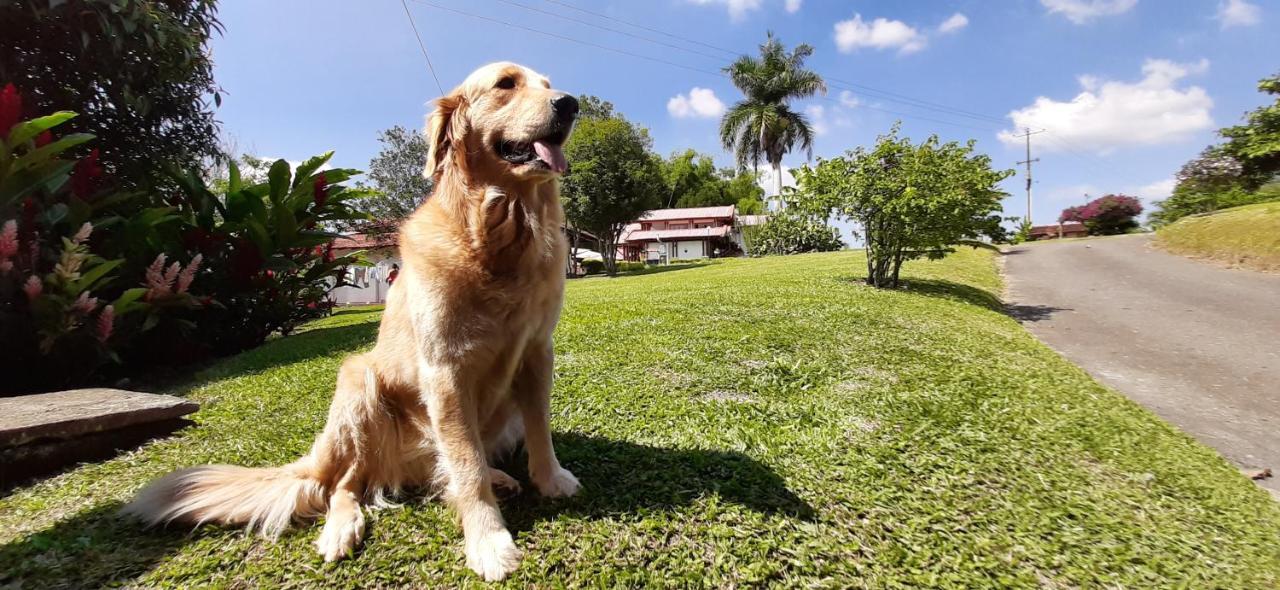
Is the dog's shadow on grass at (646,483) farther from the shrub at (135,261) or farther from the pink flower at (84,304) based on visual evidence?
the shrub at (135,261)

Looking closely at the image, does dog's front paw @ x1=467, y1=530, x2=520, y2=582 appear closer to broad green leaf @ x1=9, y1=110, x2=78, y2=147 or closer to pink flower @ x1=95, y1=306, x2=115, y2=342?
pink flower @ x1=95, y1=306, x2=115, y2=342

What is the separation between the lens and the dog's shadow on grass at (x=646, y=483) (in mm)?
2135

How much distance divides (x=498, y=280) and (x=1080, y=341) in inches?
329

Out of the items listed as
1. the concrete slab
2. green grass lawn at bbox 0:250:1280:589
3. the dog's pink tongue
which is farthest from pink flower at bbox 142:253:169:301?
the dog's pink tongue

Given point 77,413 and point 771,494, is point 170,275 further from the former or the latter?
point 771,494

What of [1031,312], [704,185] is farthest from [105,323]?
[704,185]

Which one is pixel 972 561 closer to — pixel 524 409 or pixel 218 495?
pixel 524 409

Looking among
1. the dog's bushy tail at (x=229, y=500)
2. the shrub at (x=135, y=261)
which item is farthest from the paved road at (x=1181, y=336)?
the shrub at (x=135, y=261)

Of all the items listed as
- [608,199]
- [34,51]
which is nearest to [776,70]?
[608,199]

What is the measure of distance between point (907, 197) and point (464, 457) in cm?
893

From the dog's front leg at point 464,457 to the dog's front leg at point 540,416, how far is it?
0.28 meters

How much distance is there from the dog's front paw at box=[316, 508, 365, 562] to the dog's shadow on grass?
0.56 m

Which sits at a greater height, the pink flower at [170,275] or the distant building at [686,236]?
the distant building at [686,236]

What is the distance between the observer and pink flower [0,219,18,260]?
334 centimetres
